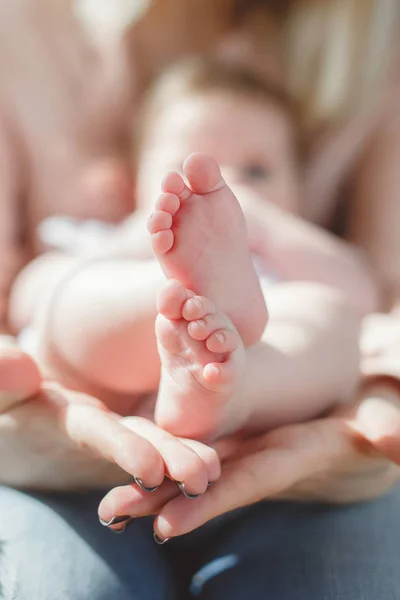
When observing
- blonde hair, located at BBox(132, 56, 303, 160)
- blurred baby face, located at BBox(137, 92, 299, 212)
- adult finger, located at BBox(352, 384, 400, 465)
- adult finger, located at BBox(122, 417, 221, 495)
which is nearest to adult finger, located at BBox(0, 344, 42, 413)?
adult finger, located at BBox(122, 417, 221, 495)

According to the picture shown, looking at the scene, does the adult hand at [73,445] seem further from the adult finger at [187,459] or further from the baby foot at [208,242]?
the baby foot at [208,242]

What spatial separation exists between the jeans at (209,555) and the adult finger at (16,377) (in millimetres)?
99

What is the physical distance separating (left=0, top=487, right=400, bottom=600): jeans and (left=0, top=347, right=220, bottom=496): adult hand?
1.5 inches

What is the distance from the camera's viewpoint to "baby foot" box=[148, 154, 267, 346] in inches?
15.7

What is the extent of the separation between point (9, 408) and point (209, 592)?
0.24 meters

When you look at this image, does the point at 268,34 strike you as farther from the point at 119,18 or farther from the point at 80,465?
the point at 80,465

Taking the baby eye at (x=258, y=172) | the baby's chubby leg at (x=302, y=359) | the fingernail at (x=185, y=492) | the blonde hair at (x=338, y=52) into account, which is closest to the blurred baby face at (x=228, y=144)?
the baby eye at (x=258, y=172)

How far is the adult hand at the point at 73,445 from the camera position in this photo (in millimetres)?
386

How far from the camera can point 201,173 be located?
1.32 feet

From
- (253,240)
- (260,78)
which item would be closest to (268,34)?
(260,78)

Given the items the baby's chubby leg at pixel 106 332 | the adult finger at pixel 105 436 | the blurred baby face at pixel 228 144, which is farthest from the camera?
the blurred baby face at pixel 228 144

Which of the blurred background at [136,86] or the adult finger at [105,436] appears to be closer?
the adult finger at [105,436]

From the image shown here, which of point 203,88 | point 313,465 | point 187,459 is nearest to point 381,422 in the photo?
point 313,465

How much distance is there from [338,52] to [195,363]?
0.75 metres
